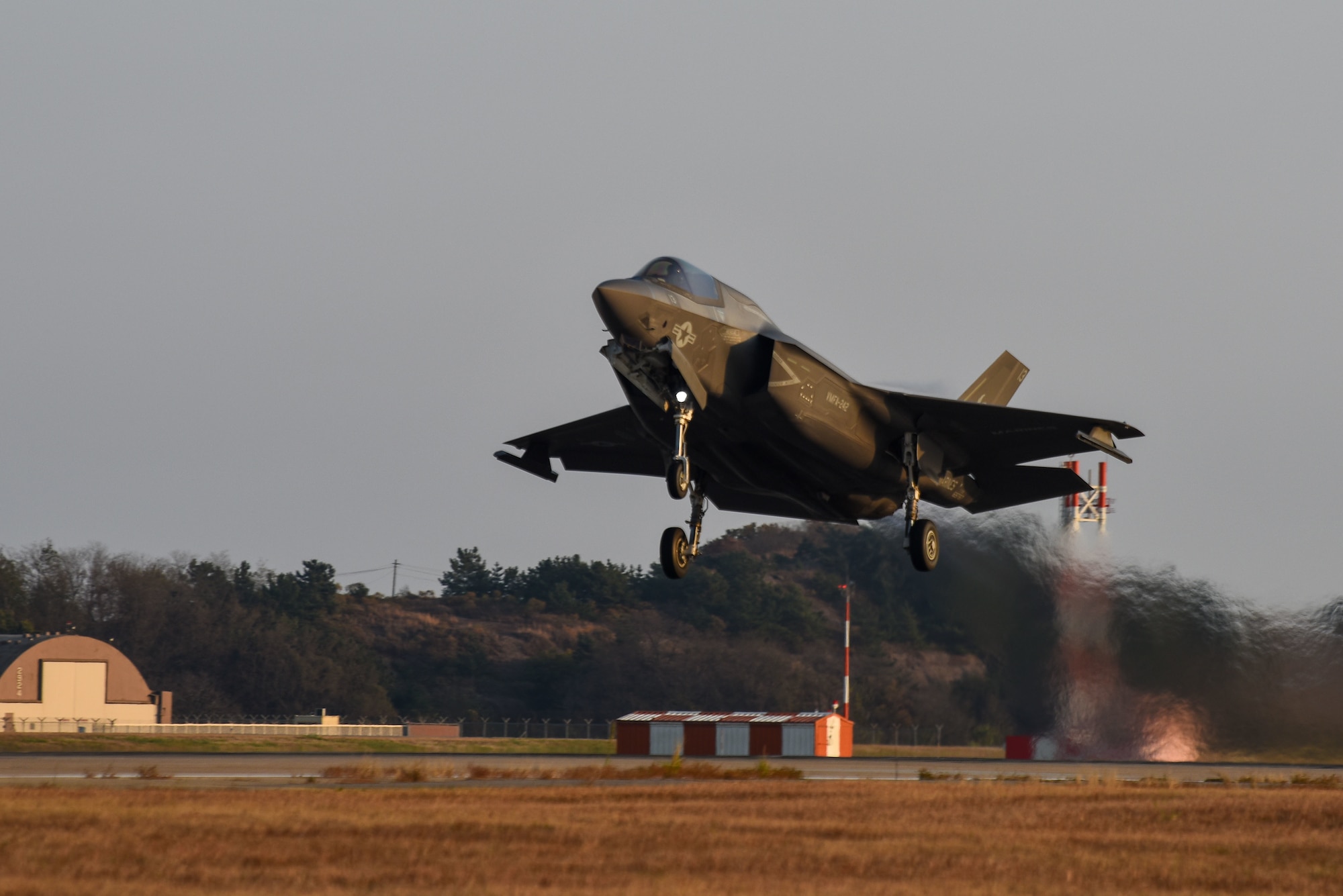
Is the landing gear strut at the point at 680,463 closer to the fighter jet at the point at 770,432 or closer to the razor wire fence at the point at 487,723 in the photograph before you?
the fighter jet at the point at 770,432

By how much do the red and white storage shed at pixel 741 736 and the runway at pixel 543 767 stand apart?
808 cm

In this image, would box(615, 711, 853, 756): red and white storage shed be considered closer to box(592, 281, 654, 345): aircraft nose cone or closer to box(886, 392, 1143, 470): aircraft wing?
box(886, 392, 1143, 470): aircraft wing

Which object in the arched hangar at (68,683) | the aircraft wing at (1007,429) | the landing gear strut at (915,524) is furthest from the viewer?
the arched hangar at (68,683)

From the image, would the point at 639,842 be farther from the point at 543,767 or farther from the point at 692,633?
the point at 692,633

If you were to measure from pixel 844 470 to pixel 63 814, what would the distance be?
12916 mm

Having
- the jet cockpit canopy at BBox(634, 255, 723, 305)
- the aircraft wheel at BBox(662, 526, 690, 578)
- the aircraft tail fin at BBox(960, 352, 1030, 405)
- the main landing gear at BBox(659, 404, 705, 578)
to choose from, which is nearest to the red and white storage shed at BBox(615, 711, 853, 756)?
the aircraft tail fin at BBox(960, 352, 1030, 405)

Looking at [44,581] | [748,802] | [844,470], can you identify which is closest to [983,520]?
[844,470]

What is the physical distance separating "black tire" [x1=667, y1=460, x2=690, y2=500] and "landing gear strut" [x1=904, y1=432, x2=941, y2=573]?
5686mm

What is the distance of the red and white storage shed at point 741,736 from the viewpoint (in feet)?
162

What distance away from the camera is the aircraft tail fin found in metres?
28.6

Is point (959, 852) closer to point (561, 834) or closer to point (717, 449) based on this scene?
point (561, 834)

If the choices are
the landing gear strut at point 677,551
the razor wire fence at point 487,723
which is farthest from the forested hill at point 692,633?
the landing gear strut at point 677,551

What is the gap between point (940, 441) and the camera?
25500 mm

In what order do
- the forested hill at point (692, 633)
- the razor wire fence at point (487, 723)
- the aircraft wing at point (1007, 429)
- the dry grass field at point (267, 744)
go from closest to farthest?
the aircraft wing at point (1007, 429) < the forested hill at point (692, 633) < the dry grass field at point (267, 744) < the razor wire fence at point (487, 723)
